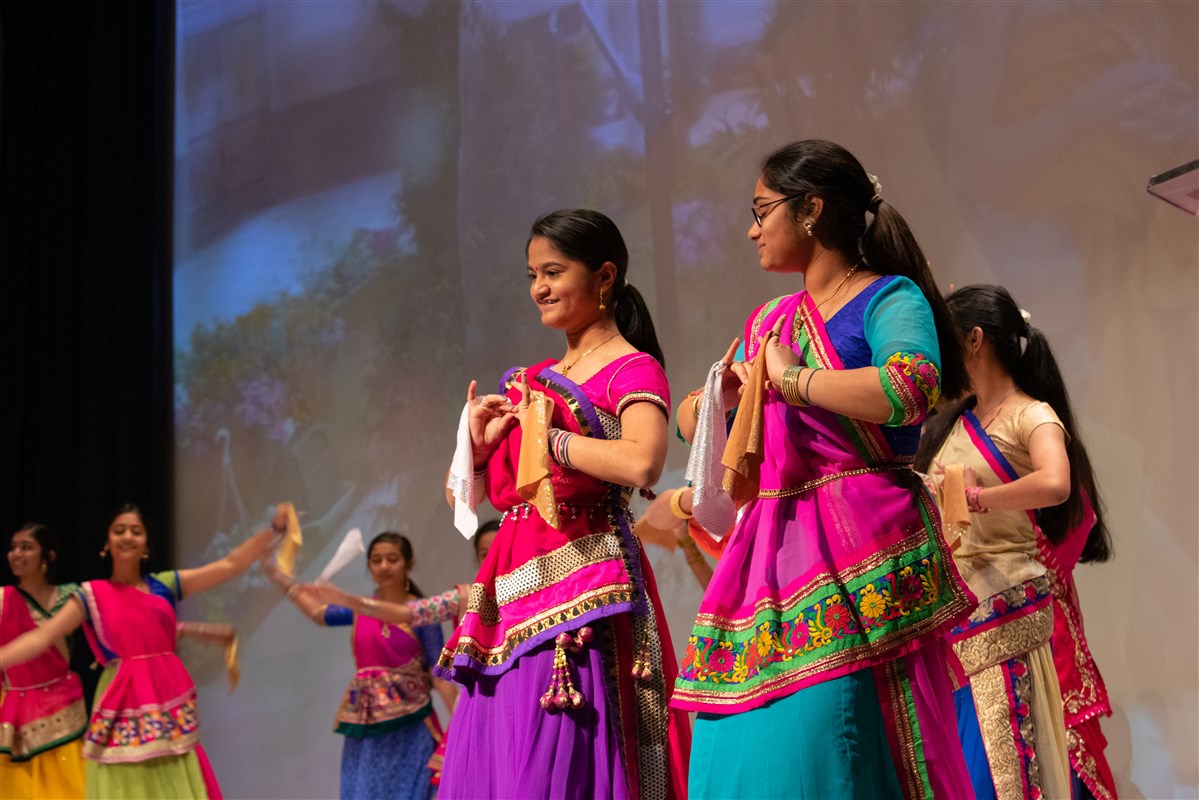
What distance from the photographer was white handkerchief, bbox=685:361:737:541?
6.95 feet

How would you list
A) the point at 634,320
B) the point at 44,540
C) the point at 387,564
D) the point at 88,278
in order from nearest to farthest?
the point at 634,320, the point at 387,564, the point at 44,540, the point at 88,278

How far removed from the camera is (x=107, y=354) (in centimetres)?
682

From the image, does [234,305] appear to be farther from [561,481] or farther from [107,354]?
[561,481]

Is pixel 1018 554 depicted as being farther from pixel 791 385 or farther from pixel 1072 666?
pixel 791 385

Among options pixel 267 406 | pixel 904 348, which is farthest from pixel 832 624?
pixel 267 406

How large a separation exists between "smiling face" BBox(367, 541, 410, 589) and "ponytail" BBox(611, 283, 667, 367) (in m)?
2.94

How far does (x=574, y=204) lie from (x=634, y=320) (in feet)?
10.3

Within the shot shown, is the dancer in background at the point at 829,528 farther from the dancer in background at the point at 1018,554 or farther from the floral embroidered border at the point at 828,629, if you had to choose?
the dancer in background at the point at 1018,554

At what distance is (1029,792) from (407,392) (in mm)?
3956

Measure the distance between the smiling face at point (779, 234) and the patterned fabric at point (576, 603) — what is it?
429mm

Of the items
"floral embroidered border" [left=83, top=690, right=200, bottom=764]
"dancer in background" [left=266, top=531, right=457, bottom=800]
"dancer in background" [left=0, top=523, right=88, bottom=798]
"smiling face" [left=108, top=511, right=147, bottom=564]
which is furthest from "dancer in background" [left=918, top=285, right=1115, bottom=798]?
"dancer in background" [left=0, top=523, right=88, bottom=798]

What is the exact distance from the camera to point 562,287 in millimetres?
2654

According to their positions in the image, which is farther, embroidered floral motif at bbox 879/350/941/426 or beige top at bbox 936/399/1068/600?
beige top at bbox 936/399/1068/600

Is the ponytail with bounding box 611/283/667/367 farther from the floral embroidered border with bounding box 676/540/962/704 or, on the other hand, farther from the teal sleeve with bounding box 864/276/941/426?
the floral embroidered border with bounding box 676/540/962/704
